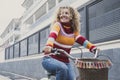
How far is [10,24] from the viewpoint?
62.4 m

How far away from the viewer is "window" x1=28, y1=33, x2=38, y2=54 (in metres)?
17.8

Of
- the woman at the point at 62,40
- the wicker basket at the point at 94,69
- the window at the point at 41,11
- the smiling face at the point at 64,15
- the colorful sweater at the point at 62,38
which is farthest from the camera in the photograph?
the window at the point at 41,11

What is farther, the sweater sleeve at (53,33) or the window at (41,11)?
the window at (41,11)

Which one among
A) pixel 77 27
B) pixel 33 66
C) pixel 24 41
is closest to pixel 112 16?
pixel 77 27

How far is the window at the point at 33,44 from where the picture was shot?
17.8 meters

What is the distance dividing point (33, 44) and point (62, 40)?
15.1 metres

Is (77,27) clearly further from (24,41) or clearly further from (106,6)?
(24,41)

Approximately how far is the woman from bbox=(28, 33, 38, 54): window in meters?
14.1

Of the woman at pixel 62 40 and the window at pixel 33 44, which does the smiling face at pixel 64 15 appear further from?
the window at pixel 33 44

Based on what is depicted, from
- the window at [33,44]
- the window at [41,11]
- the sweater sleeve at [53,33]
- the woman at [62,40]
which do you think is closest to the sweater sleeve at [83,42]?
the woman at [62,40]

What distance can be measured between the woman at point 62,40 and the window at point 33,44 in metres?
14.1

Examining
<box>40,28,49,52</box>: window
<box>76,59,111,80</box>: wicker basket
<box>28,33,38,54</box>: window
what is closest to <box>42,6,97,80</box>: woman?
<box>76,59,111,80</box>: wicker basket

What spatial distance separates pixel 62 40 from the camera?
3.35m

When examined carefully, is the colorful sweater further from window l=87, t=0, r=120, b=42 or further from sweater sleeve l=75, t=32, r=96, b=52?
window l=87, t=0, r=120, b=42
